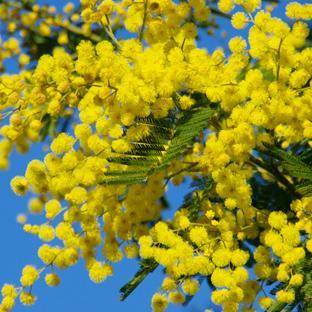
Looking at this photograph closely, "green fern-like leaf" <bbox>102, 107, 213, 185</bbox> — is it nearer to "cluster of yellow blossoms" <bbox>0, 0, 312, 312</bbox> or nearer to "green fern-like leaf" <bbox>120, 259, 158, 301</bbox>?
"cluster of yellow blossoms" <bbox>0, 0, 312, 312</bbox>

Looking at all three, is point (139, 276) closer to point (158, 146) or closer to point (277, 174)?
point (158, 146)

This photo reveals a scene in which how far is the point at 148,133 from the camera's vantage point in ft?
7.92

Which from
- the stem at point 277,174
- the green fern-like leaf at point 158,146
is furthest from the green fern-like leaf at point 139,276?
the stem at point 277,174

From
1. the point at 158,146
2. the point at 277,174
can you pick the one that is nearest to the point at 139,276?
the point at 158,146

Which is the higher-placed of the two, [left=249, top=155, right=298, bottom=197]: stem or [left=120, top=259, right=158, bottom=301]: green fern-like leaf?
[left=249, top=155, right=298, bottom=197]: stem

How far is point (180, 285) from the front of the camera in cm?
250

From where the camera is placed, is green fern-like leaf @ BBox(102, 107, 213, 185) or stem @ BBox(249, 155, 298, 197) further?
stem @ BBox(249, 155, 298, 197)

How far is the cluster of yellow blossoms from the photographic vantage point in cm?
238

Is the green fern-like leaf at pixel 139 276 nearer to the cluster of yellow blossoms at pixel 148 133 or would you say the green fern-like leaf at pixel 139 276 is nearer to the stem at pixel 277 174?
the cluster of yellow blossoms at pixel 148 133

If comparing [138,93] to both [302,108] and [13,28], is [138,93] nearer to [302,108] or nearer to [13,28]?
[302,108]

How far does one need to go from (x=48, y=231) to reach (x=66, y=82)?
539 mm

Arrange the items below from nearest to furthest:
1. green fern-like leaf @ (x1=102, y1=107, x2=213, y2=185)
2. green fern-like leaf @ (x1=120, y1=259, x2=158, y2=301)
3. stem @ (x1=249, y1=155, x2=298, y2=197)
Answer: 1. green fern-like leaf @ (x1=102, y1=107, x2=213, y2=185)
2. green fern-like leaf @ (x1=120, y1=259, x2=158, y2=301)
3. stem @ (x1=249, y1=155, x2=298, y2=197)

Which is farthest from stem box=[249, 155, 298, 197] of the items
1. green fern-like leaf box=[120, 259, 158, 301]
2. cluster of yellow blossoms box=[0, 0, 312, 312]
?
green fern-like leaf box=[120, 259, 158, 301]

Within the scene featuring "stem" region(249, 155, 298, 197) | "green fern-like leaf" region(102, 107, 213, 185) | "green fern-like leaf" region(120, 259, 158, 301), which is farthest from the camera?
"stem" region(249, 155, 298, 197)
